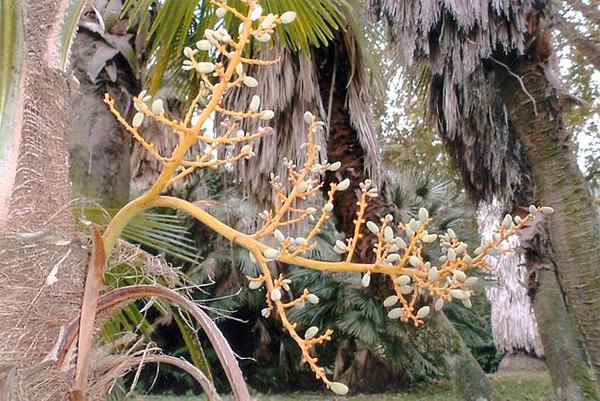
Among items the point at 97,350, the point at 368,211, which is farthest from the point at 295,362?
the point at 97,350

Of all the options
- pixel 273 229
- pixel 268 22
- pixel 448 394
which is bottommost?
pixel 448 394

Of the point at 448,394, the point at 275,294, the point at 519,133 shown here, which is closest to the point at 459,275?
the point at 275,294

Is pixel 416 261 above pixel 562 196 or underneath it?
underneath

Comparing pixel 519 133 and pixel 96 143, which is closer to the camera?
pixel 96 143

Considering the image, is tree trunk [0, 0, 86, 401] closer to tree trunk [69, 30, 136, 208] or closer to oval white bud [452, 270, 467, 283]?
oval white bud [452, 270, 467, 283]

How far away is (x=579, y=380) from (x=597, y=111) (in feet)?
10.5

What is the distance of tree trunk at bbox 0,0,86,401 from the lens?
81cm

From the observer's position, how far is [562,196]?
4051 mm

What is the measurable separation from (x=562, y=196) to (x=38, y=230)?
389cm

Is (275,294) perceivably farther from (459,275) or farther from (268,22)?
(268,22)

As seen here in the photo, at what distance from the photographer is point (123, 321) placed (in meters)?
1.86

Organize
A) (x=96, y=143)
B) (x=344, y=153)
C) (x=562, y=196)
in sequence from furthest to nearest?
(x=344, y=153), (x=562, y=196), (x=96, y=143)

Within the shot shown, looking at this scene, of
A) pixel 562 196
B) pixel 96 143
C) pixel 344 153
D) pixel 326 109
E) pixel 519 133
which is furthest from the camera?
pixel 344 153

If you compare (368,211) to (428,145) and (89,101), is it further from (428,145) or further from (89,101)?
(428,145)
